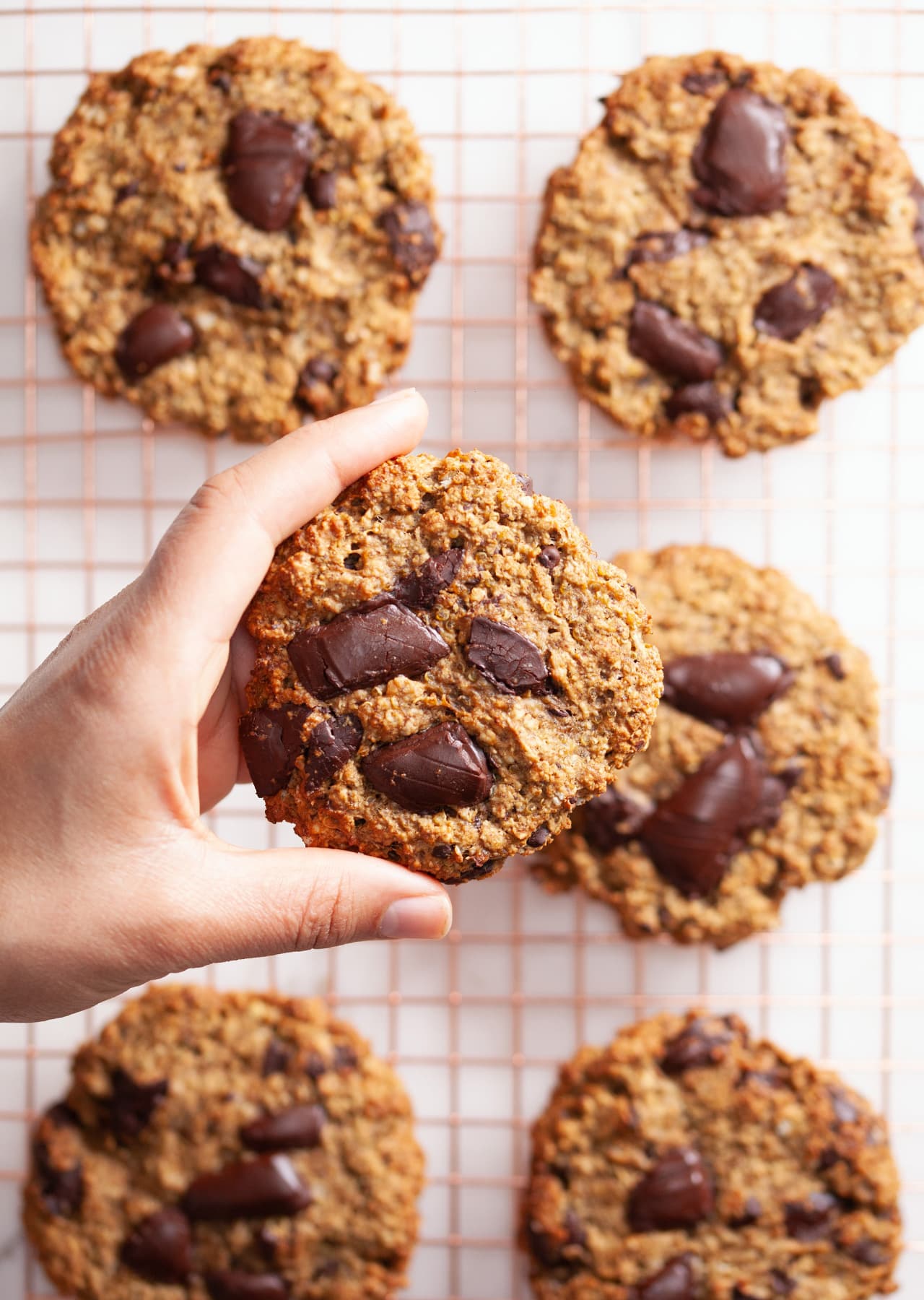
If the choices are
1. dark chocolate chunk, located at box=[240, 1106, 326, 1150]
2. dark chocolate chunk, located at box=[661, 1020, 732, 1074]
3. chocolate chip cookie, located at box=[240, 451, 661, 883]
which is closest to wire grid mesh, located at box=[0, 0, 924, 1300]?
dark chocolate chunk, located at box=[661, 1020, 732, 1074]

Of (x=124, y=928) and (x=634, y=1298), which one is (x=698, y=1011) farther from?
(x=124, y=928)

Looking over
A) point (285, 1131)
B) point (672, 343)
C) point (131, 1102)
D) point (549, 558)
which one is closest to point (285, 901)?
point (549, 558)

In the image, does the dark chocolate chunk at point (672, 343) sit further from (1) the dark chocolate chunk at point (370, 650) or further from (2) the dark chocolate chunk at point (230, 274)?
(1) the dark chocolate chunk at point (370, 650)

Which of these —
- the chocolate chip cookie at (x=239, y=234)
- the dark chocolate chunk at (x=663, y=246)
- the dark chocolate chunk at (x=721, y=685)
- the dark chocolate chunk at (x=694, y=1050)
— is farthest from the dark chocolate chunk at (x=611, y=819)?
the dark chocolate chunk at (x=663, y=246)

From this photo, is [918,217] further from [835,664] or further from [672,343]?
[835,664]

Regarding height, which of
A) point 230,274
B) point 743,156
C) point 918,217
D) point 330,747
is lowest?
point 330,747

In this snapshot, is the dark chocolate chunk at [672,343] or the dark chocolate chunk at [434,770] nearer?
the dark chocolate chunk at [434,770]

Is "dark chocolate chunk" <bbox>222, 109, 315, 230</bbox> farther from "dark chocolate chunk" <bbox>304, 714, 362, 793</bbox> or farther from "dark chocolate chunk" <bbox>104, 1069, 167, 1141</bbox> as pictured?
"dark chocolate chunk" <bbox>104, 1069, 167, 1141</bbox>

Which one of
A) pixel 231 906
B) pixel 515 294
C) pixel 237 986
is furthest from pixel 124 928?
pixel 515 294
